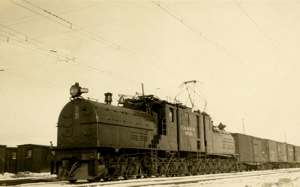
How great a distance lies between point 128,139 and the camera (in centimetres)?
1457

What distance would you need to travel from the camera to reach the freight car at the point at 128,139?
1305cm

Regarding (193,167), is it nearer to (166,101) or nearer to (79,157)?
(166,101)

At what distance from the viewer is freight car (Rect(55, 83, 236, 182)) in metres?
13.1

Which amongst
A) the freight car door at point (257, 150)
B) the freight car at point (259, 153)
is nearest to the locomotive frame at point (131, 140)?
the freight car at point (259, 153)

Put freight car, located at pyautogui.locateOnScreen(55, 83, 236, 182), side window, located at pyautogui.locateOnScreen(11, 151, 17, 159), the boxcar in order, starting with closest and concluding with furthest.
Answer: freight car, located at pyautogui.locateOnScreen(55, 83, 236, 182)
side window, located at pyautogui.locateOnScreen(11, 151, 17, 159)
the boxcar

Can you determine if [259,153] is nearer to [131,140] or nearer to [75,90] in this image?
[131,140]

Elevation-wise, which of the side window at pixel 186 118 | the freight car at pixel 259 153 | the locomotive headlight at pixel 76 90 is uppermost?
the locomotive headlight at pixel 76 90

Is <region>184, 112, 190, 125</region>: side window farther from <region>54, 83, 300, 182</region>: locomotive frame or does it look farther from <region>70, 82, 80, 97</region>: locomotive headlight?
<region>70, 82, 80, 97</region>: locomotive headlight

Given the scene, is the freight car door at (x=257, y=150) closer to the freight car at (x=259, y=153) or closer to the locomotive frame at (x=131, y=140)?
the freight car at (x=259, y=153)

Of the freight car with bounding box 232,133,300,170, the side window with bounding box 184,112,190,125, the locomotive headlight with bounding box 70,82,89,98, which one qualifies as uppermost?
the locomotive headlight with bounding box 70,82,89,98

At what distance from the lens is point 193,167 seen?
19000 millimetres

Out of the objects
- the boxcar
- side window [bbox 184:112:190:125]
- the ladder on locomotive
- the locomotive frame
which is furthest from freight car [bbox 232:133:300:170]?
the ladder on locomotive

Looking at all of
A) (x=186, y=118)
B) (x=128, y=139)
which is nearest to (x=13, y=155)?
(x=128, y=139)

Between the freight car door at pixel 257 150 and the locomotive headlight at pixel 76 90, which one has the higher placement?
the locomotive headlight at pixel 76 90
